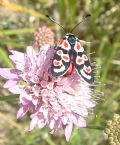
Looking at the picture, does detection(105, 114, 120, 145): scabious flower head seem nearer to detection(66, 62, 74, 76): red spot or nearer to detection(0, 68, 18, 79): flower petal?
detection(66, 62, 74, 76): red spot

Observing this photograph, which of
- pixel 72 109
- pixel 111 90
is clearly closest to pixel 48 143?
pixel 111 90

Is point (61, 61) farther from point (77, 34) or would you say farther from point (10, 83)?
point (77, 34)

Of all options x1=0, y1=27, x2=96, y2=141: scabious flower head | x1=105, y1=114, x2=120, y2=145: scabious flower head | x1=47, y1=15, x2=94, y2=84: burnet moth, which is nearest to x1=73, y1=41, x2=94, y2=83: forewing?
x1=47, y1=15, x2=94, y2=84: burnet moth

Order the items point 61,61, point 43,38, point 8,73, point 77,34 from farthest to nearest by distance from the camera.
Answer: point 77,34, point 43,38, point 8,73, point 61,61

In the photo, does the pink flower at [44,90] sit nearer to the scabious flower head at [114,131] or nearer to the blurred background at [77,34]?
the scabious flower head at [114,131]

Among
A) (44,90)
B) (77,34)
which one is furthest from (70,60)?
(77,34)
